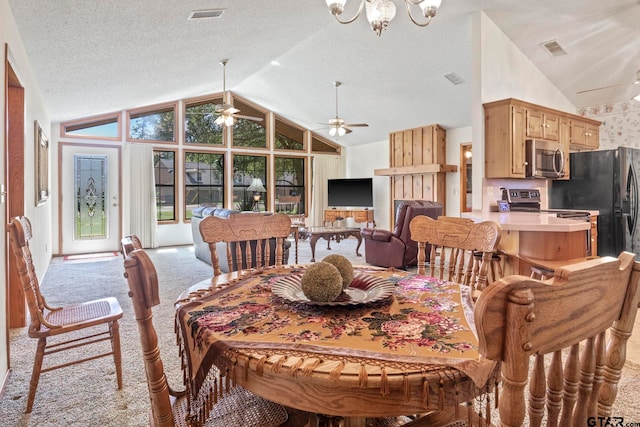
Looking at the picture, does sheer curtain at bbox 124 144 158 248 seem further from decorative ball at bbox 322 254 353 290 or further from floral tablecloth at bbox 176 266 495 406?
decorative ball at bbox 322 254 353 290

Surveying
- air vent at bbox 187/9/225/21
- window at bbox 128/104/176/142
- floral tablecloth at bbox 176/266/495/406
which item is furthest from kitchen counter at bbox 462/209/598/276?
window at bbox 128/104/176/142

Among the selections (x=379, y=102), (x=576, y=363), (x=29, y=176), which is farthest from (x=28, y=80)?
(x=379, y=102)

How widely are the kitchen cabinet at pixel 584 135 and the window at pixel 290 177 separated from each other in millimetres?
6056

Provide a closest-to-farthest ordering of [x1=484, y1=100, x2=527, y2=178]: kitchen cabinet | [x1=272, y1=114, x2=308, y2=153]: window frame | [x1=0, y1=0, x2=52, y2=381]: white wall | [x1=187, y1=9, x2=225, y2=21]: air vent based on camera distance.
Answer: [x1=0, y1=0, x2=52, y2=381]: white wall, [x1=187, y1=9, x2=225, y2=21]: air vent, [x1=484, y1=100, x2=527, y2=178]: kitchen cabinet, [x1=272, y1=114, x2=308, y2=153]: window frame

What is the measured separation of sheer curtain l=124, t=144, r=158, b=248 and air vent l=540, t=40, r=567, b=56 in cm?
695

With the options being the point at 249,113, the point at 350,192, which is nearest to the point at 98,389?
the point at 350,192

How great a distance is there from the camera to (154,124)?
799cm

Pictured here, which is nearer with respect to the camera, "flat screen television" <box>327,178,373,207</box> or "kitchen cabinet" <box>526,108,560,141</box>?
"kitchen cabinet" <box>526,108,560,141</box>

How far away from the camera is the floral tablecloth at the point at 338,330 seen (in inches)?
33.9

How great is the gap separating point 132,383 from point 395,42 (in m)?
4.88

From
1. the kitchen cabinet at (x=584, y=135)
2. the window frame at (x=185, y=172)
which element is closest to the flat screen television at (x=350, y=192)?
the window frame at (x=185, y=172)

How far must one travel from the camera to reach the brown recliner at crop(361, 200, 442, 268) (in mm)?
5320

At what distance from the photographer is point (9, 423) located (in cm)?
177

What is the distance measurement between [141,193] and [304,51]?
4290mm
